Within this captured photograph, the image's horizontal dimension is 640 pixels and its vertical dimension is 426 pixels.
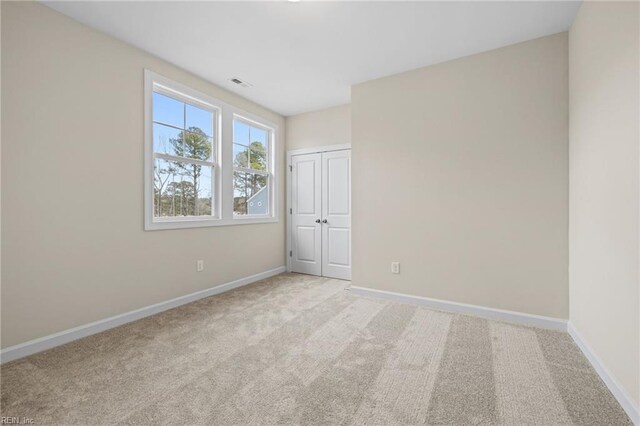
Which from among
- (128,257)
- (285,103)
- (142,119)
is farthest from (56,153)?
(285,103)

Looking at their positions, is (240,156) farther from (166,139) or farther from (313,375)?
(313,375)

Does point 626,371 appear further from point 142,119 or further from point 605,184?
point 142,119

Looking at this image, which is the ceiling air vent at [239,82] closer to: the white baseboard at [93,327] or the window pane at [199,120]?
the window pane at [199,120]

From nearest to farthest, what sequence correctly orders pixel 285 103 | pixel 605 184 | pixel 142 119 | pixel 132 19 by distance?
pixel 605 184
pixel 132 19
pixel 142 119
pixel 285 103

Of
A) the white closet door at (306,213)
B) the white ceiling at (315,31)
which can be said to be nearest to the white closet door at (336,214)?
the white closet door at (306,213)

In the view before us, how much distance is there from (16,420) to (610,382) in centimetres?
325

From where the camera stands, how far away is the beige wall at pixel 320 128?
430cm

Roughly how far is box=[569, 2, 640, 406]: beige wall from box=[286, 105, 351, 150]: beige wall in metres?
2.61

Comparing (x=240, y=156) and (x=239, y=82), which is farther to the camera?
(x=240, y=156)

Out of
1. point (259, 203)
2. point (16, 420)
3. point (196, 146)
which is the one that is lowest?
point (16, 420)

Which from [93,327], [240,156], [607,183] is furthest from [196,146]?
[607,183]

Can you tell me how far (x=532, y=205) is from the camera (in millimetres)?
2600

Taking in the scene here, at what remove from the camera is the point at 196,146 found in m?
3.43

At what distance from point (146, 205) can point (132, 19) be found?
1.62m
